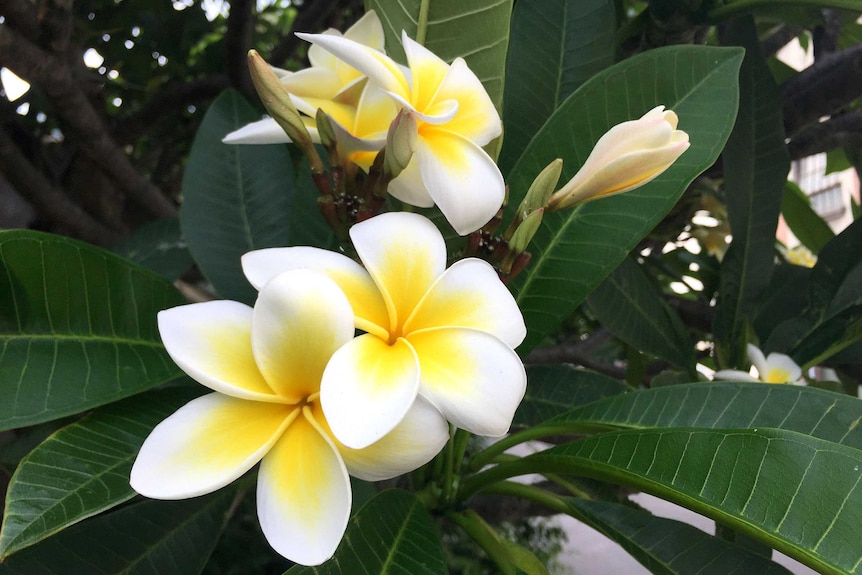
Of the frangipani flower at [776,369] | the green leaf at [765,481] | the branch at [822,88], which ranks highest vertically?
the branch at [822,88]

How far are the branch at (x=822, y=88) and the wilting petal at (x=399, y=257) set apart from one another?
84 centimetres

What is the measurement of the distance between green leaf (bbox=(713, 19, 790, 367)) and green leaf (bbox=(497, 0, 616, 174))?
0.26 metres

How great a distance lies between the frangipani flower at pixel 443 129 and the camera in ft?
1.44

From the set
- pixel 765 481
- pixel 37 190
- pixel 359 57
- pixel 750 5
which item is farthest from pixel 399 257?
pixel 37 190

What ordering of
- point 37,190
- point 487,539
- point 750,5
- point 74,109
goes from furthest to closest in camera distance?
point 37,190 → point 74,109 → point 750,5 → point 487,539

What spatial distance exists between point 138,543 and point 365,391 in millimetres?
390

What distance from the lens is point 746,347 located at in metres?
0.95

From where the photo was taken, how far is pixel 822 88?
3.19 feet

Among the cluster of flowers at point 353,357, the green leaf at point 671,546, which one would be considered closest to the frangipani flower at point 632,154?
the cluster of flowers at point 353,357

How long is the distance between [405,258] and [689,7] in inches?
26.0

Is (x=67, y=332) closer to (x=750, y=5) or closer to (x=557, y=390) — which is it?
(x=557, y=390)

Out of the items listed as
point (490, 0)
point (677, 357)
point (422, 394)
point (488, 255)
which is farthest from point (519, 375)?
point (677, 357)

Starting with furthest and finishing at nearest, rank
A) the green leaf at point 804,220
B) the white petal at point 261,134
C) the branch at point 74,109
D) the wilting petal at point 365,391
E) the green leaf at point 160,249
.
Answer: the green leaf at point 804,220 → the green leaf at point 160,249 → the branch at point 74,109 → the white petal at point 261,134 → the wilting petal at point 365,391

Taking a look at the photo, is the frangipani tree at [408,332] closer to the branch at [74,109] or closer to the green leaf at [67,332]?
the green leaf at [67,332]
